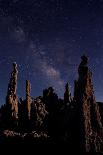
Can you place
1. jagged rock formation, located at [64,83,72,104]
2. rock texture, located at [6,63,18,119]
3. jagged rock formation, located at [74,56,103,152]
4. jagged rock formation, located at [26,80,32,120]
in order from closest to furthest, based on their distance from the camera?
jagged rock formation, located at [74,56,103,152] → jagged rock formation, located at [26,80,32,120] → rock texture, located at [6,63,18,119] → jagged rock formation, located at [64,83,72,104]

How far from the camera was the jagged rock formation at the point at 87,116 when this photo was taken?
68125mm

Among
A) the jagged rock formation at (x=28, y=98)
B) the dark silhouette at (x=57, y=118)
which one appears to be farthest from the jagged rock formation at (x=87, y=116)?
the jagged rock formation at (x=28, y=98)

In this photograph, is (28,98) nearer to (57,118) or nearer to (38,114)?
(38,114)

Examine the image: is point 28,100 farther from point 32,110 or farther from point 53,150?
point 53,150

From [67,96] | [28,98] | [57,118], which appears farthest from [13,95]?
[67,96]

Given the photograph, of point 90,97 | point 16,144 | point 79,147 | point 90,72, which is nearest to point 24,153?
point 16,144

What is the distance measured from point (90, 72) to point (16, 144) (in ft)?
96.3

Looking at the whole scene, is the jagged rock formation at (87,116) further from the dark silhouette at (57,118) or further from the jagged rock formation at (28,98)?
the jagged rock formation at (28,98)

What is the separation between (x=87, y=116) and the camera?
72.0 metres

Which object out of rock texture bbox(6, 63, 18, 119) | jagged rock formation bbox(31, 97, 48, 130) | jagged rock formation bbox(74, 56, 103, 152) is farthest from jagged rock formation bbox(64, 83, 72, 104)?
jagged rock formation bbox(74, 56, 103, 152)

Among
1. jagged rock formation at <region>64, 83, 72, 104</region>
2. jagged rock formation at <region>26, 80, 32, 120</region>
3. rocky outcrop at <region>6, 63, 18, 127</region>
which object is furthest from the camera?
jagged rock formation at <region>64, 83, 72, 104</region>

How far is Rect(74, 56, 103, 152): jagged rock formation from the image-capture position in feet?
224

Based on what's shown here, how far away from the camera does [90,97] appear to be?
75.8 m

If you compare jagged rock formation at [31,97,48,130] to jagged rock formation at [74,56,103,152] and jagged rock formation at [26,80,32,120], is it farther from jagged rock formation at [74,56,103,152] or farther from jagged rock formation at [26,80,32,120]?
jagged rock formation at [74,56,103,152]
